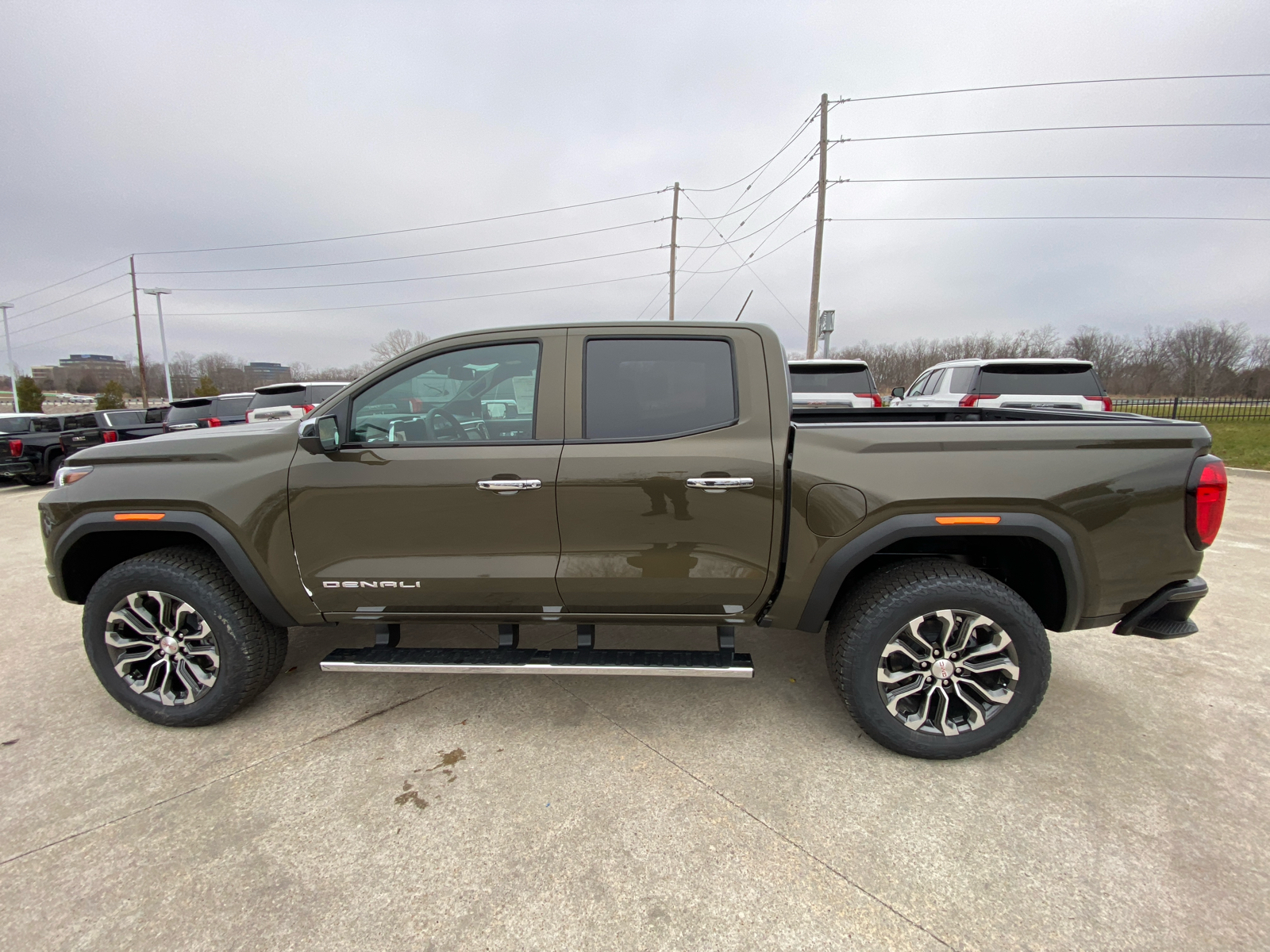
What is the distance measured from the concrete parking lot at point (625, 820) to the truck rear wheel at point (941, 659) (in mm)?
164

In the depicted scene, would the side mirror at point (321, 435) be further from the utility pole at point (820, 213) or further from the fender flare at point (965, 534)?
the utility pole at point (820, 213)

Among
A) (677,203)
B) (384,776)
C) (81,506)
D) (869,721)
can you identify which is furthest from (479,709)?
(677,203)

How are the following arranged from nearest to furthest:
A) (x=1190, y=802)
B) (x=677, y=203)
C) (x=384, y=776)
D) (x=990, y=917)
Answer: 1. (x=990, y=917)
2. (x=1190, y=802)
3. (x=384, y=776)
4. (x=677, y=203)

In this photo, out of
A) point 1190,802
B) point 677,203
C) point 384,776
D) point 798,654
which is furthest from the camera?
point 677,203

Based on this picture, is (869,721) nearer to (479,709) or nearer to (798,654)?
(798,654)

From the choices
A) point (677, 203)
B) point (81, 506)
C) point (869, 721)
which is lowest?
point (869, 721)

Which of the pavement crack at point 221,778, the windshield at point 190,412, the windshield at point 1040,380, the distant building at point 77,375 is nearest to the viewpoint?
the pavement crack at point 221,778

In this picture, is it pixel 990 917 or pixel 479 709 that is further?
pixel 479 709

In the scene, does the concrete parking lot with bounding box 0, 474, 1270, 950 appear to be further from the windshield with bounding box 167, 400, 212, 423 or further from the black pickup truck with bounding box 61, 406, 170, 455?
the black pickup truck with bounding box 61, 406, 170, 455

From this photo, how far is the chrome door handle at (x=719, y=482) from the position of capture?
240 cm

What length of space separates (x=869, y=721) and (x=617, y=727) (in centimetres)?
115

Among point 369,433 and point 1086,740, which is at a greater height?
point 369,433

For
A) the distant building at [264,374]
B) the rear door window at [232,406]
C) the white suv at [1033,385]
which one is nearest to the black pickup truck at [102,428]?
the rear door window at [232,406]

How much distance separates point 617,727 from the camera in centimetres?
275
